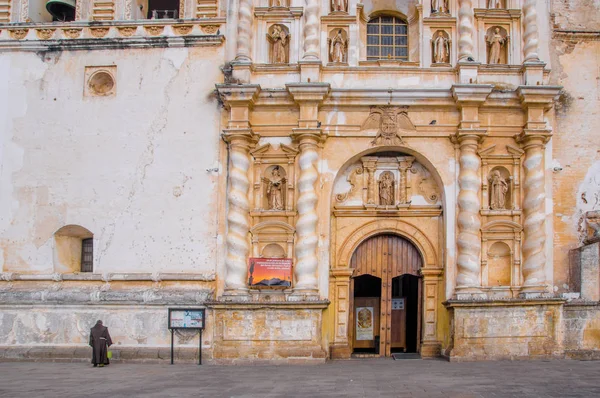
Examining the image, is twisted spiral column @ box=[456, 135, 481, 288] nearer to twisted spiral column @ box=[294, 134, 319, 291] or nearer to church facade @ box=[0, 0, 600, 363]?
church facade @ box=[0, 0, 600, 363]

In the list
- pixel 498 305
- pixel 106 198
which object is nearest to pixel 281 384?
pixel 498 305

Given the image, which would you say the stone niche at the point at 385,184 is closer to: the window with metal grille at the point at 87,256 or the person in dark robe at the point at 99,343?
the person in dark robe at the point at 99,343

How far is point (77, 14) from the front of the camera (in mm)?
21531

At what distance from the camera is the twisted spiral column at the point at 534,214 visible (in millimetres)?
19141

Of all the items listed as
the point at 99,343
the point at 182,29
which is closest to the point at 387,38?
the point at 182,29

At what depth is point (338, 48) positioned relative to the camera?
2066 centimetres

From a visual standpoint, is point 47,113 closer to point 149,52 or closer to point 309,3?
point 149,52

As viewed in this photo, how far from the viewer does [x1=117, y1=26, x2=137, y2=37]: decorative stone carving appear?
20.9 m

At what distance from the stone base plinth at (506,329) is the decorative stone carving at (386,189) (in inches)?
132

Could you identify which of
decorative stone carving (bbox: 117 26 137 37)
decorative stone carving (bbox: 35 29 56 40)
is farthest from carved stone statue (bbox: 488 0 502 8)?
decorative stone carving (bbox: 35 29 56 40)

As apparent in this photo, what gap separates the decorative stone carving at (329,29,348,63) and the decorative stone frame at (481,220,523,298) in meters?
5.97

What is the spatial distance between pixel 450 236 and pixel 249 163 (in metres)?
5.63

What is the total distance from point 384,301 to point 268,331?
3432mm

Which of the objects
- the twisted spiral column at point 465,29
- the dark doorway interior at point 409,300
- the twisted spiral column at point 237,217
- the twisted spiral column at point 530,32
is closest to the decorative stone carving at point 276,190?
the twisted spiral column at point 237,217
